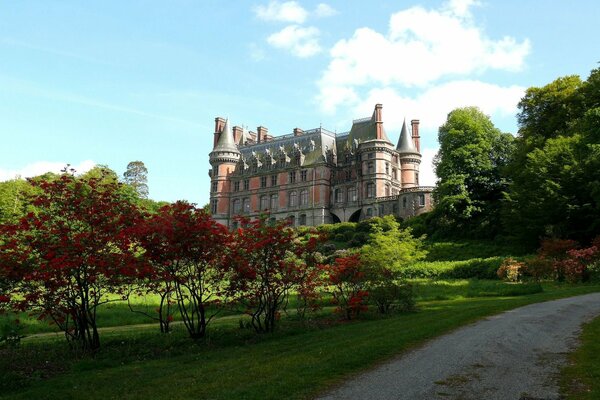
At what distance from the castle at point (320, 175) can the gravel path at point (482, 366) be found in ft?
144

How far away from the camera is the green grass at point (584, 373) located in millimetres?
6695

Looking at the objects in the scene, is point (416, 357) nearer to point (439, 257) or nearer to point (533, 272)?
point (533, 272)

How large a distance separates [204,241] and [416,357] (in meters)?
5.95

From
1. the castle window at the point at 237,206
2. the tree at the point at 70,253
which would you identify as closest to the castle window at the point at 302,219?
the castle window at the point at 237,206

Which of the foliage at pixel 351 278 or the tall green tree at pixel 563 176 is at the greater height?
the tall green tree at pixel 563 176

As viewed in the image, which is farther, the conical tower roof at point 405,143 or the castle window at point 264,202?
the castle window at point 264,202

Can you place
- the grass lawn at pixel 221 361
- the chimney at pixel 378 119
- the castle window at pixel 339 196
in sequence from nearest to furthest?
the grass lawn at pixel 221 361 → the chimney at pixel 378 119 → the castle window at pixel 339 196

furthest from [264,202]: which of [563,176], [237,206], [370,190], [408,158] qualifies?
[563,176]

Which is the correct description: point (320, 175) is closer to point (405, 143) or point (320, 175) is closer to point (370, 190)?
point (370, 190)

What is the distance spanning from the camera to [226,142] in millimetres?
76312

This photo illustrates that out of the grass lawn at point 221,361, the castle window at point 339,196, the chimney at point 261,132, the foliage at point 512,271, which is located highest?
the chimney at point 261,132

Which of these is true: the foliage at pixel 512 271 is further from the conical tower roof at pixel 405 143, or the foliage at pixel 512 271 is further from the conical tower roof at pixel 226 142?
the conical tower roof at pixel 226 142

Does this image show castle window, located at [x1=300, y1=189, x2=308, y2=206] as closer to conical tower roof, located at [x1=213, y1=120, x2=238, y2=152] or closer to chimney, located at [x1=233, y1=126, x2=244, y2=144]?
conical tower roof, located at [x1=213, y1=120, x2=238, y2=152]

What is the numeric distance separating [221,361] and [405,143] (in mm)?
60393
